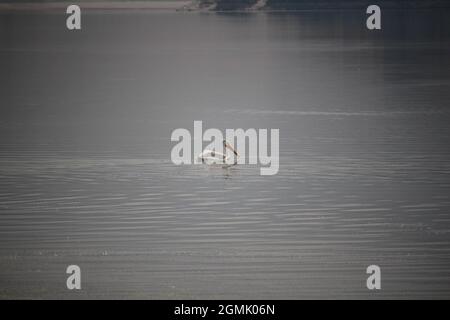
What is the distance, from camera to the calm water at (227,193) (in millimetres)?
20609

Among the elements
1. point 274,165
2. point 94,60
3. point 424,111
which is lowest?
point 274,165

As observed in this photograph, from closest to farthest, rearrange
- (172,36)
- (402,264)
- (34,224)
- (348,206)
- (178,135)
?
(402,264), (34,224), (348,206), (178,135), (172,36)

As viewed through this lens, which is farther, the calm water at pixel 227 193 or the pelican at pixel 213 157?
the pelican at pixel 213 157

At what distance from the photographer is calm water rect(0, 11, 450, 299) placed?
20.6 m

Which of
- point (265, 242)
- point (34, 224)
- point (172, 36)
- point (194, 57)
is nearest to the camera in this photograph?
point (265, 242)

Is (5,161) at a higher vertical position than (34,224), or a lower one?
higher

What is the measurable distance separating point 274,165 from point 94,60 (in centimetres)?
5770

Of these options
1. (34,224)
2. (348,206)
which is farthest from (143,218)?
(348,206)

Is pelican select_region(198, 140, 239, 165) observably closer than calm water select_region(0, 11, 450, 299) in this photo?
No

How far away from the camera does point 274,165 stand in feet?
105

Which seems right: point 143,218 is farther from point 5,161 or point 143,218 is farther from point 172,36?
point 172,36

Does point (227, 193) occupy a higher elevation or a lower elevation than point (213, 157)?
lower

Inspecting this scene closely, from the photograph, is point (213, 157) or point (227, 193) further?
point (213, 157)

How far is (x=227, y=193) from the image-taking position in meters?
28.1
